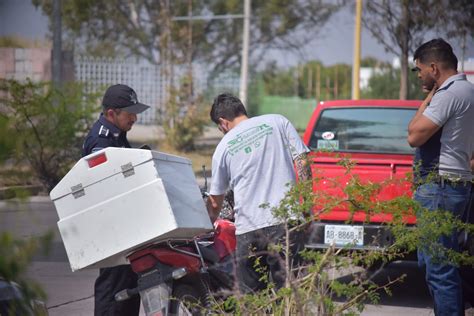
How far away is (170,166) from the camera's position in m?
4.85

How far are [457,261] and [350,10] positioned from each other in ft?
73.5

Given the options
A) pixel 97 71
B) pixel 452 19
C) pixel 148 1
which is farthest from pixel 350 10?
pixel 148 1

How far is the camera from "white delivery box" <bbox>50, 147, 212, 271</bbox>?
4.64 m

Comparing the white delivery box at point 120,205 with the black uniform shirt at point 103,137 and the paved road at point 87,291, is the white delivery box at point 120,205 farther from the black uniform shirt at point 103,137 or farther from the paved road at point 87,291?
the paved road at point 87,291

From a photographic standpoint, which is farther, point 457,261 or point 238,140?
point 238,140

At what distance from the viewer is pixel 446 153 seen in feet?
18.2

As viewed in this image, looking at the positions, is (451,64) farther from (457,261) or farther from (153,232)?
(153,232)

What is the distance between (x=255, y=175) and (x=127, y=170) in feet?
3.02

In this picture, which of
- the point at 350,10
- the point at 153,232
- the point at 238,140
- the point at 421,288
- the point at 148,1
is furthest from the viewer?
the point at 148,1

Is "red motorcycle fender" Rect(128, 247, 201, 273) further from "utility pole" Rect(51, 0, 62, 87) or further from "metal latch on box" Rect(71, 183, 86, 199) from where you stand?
"utility pole" Rect(51, 0, 62, 87)

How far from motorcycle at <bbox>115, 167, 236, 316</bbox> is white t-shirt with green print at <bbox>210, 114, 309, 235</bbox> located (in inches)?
7.7

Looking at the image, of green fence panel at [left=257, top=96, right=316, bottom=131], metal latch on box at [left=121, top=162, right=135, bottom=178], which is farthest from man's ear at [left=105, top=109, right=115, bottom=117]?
green fence panel at [left=257, top=96, right=316, bottom=131]

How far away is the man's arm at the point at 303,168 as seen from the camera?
16.9 ft

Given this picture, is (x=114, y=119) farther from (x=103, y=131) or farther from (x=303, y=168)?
(x=303, y=168)
